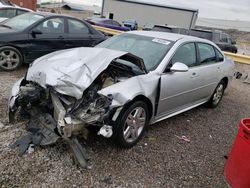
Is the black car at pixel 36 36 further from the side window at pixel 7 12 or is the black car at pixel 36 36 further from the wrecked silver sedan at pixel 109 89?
the side window at pixel 7 12

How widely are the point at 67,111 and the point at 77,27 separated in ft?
16.5

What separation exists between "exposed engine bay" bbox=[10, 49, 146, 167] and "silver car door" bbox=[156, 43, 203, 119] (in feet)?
1.97

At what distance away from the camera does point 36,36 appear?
682cm

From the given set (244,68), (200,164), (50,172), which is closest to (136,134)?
(200,164)

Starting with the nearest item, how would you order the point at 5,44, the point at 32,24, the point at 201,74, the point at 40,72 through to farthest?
the point at 40,72 < the point at 201,74 < the point at 5,44 < the point at 32,24

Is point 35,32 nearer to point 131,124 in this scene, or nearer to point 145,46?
point 145,46

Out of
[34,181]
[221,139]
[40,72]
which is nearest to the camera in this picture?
[34,181]

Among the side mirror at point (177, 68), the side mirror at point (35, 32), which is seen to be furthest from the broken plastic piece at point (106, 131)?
the side mirror at point (35, 32)

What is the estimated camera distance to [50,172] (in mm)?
3164

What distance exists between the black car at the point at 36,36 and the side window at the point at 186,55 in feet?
12.4

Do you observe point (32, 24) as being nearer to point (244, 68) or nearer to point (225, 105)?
point (225, 105)

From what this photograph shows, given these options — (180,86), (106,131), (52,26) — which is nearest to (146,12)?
(52,26)

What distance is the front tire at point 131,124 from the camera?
11.7 ft

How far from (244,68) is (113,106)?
11.3 meters
